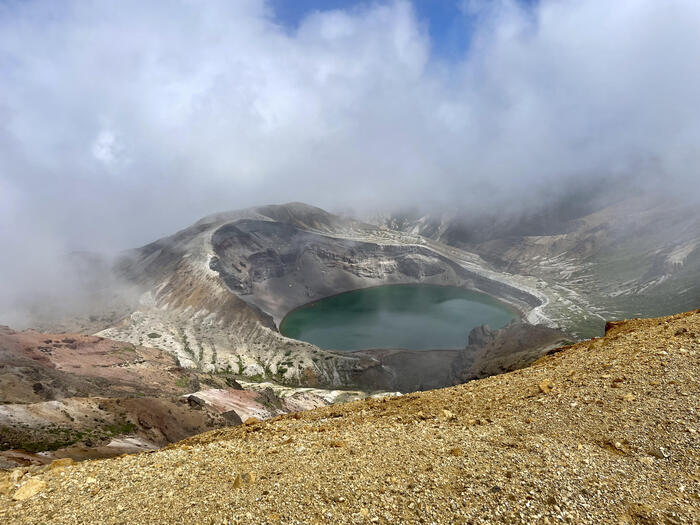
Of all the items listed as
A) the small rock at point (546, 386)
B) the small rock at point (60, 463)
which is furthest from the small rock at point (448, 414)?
the small rock at point (60, 463)

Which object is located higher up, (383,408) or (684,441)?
(684,441)

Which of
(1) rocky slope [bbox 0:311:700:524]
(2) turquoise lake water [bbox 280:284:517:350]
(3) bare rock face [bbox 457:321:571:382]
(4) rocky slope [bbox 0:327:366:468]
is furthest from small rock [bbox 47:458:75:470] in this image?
(2) turquoise lake water [bbox 280:284:517:350]

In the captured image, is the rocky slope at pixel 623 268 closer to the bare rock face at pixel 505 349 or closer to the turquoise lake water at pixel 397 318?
the turquoise lake water at pixel 397 318

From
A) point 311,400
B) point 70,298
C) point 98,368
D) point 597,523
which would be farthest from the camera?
point 70,298

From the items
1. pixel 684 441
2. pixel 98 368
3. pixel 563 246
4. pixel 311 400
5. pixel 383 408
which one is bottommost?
pixel 311 400

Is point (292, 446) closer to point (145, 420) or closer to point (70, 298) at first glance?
point (145, 420)

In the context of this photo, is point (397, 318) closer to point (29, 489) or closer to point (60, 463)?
point (60, 463)

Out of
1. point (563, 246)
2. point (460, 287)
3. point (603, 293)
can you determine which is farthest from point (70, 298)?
point (563, 246)
